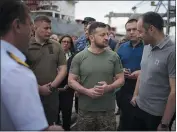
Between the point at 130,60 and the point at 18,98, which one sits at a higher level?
the point at 18,98

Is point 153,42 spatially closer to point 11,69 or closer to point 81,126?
point 81,126

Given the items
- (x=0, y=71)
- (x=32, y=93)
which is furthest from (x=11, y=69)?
(x=32, y=93)

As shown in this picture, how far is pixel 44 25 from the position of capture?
4.16m

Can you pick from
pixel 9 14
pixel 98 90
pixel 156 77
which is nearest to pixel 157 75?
pixel 156 77

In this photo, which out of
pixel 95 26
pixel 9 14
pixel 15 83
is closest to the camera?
pixel 15 83

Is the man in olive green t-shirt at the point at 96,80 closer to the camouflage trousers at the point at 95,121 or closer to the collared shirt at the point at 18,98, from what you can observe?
the camouflage trousers at the point at 95,121

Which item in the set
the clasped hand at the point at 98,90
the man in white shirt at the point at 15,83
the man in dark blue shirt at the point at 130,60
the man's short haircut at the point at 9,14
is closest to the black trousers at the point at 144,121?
the clasped hand at the point at 98,90

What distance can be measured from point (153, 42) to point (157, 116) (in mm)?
816

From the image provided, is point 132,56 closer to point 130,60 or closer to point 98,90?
point 130,60

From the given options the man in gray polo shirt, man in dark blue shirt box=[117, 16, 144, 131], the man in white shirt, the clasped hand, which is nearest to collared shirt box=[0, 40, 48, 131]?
the man in white shirt

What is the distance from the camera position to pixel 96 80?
3.51 m

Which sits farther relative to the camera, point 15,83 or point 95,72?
point 95,72

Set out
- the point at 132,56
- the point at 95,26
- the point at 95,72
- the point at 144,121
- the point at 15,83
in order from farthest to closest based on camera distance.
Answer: the point at 132,56, the point at 95,26, the point at 95,72, the point at 144,121, the point at 15,83

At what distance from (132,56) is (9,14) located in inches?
119
